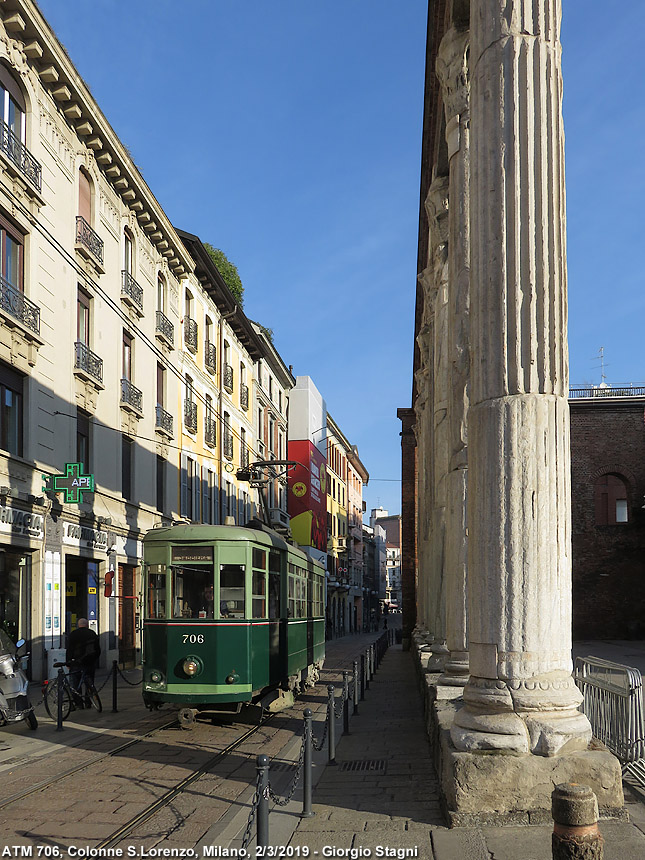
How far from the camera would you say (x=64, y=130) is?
22.0 metres

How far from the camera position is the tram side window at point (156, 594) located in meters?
13.6

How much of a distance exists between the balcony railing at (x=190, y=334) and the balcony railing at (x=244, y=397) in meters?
7.72

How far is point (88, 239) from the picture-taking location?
2291 cm

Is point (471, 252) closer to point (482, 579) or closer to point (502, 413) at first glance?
point (502, 413)

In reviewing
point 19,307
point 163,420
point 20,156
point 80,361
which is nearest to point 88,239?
point 80,361

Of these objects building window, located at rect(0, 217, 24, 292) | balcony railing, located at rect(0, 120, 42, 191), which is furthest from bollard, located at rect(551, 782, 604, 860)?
balcony railing, located at rect(0, 120, 42, 191)

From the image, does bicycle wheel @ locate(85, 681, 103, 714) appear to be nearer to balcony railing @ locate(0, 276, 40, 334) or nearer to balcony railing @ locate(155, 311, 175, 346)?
balcony railing @ locate(0, 276, 40, 334)

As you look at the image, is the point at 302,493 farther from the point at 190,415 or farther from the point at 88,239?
the point at 88,239

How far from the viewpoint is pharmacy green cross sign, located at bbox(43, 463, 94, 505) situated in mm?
19547

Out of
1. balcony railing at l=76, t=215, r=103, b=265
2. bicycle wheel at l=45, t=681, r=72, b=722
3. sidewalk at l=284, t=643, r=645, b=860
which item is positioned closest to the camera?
sidewalk at l=284, t=643, r=645, b=860

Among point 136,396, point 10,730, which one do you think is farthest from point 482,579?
point 136,396

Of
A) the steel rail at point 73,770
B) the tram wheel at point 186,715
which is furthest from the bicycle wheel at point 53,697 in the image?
the tram wheel at point 186,715

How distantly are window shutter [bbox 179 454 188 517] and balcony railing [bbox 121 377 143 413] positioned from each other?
4698 millimetres

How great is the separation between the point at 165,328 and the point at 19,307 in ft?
34.7
